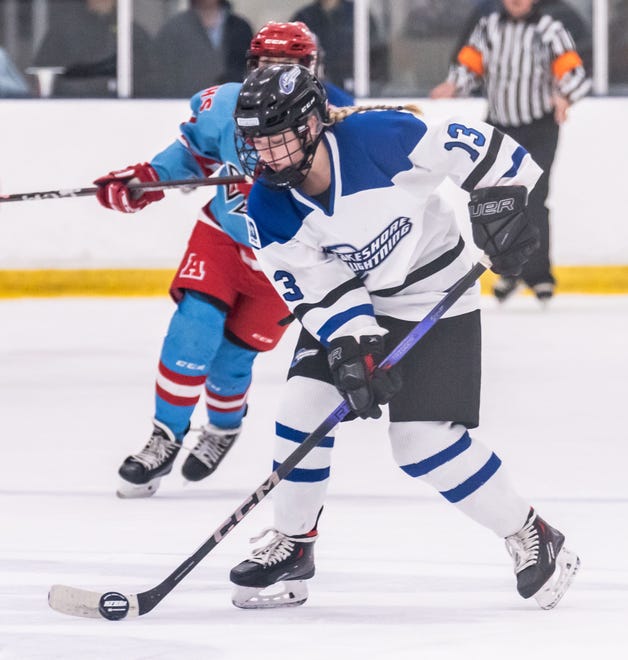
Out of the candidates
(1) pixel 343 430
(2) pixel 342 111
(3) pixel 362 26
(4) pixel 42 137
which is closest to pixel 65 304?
(4) pixel 42 137

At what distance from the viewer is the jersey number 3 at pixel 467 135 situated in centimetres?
240

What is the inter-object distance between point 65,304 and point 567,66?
2.09 meters

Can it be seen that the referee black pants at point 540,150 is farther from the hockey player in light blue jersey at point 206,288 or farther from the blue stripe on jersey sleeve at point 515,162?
the blue stripe on jersey sleeve at point 515,162

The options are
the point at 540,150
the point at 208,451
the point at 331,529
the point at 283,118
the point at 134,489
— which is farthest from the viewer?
the point at 540,150

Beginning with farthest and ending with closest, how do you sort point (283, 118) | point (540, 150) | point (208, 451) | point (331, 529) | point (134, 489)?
1. point (540, 150)
2. point (208, 451)
3. point (134, 489)
4. point (331, 529)
5. point (283, 118)

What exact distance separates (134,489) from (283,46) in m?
0.90

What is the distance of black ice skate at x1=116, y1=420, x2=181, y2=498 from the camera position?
322cm

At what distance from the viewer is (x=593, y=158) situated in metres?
6.41

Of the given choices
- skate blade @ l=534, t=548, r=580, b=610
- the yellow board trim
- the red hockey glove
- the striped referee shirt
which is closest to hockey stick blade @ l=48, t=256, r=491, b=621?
skate blade @ l=534, t=548, r=580, b=610

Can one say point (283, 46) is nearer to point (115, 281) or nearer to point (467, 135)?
point (467, 135)

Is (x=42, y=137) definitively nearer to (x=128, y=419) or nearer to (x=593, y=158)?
(x=593, y=158)

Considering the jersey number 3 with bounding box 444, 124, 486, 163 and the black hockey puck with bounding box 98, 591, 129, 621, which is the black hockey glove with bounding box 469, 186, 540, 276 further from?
the black hockey puck with bounding box 98, 591, 129, 621

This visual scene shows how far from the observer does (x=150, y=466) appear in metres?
3.24

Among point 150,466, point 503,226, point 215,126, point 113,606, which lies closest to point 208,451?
point 150,466
